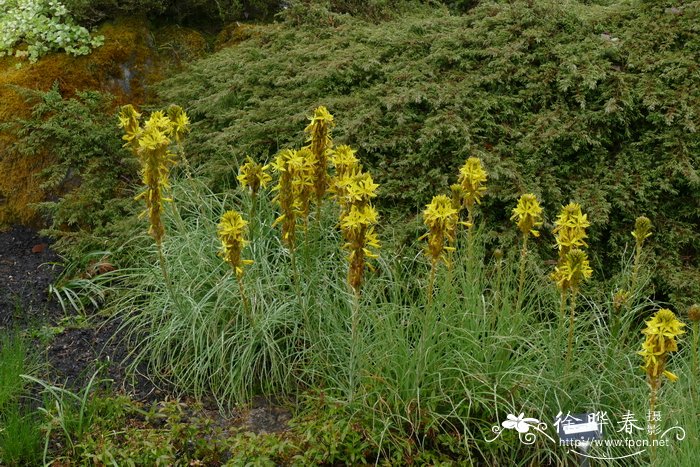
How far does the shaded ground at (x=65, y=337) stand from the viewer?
344cm

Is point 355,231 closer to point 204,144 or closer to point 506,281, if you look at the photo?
point 506,281

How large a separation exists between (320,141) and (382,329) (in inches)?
34.3

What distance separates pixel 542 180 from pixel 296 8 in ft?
8.72

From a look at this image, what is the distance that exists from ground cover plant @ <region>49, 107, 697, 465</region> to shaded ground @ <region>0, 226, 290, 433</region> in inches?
4.2

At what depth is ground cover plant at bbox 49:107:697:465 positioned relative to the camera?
9.53 ft

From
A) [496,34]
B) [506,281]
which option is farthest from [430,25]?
[506,281]

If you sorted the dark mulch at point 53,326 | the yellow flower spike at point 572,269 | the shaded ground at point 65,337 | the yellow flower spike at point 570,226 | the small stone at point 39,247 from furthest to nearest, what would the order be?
1. the small stone at point 39,247
2. the dark mulch at point 53,326
3. the shaded ground at point 65,337
4. the yellow flower spike at point 570,226
5. the yellow flower spike at point 572,269

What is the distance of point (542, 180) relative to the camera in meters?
4.15

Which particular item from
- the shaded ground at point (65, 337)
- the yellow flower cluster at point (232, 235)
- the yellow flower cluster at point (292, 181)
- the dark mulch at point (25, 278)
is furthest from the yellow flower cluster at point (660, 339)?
the dark mulch at point (25, 278)

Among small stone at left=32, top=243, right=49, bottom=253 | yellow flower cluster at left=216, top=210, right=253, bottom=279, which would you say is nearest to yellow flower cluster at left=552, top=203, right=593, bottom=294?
yellow flower cluster at left=216, top=210, right=253, bottom=279

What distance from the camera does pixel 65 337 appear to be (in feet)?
12.8

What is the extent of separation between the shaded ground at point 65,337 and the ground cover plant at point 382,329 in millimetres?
106

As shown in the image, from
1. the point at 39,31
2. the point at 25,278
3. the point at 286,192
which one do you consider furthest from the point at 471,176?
the point at 39,31

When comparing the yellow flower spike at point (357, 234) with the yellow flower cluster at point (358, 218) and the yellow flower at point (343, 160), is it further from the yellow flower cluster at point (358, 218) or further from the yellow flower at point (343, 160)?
the yellow flower at point (343, 160)
